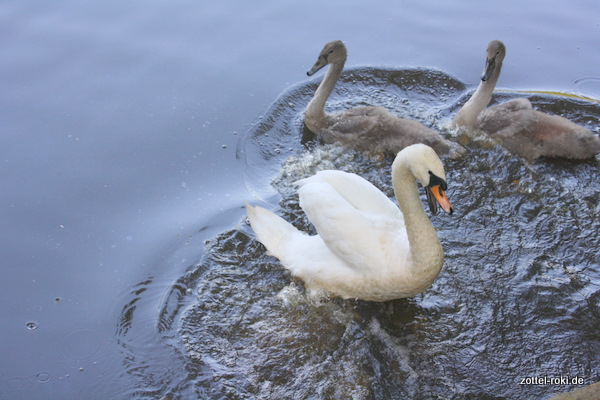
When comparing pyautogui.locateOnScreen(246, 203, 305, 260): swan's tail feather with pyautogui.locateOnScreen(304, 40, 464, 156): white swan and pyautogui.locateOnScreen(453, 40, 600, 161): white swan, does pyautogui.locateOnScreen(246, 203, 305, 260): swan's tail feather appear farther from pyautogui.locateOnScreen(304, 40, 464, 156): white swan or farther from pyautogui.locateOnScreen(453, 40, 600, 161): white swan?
pyautogui.locateOnScreen(453, 40, 600, 161): white swan

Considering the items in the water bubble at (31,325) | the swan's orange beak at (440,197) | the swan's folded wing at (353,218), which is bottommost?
the water bubble at (31,325)

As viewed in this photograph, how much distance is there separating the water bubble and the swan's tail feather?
6.19 ft

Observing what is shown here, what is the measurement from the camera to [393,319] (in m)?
4.82

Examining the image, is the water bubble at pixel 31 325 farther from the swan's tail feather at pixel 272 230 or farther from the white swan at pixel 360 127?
the white swan at pixel 360 127

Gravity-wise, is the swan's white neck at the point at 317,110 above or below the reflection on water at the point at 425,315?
above

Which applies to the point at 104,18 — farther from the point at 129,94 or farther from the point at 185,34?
the point at 129,94

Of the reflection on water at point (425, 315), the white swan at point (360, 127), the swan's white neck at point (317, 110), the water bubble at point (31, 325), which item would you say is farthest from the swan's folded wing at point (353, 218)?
the water bubble at point (31, 325)

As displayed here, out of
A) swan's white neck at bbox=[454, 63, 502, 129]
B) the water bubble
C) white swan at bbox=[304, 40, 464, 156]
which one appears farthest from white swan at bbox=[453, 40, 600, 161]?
the water bubble

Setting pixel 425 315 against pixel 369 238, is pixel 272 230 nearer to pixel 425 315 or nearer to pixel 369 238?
pixel 369 238

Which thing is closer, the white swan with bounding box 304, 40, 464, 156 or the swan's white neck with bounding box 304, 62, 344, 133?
the white swan with bounding box 304, 40, 464, 156


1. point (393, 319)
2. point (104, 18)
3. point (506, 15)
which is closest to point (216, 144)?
point (393, 319)

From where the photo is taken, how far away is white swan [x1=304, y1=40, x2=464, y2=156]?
636cm

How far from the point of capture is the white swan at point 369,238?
432 cm

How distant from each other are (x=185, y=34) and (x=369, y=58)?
2608mm
